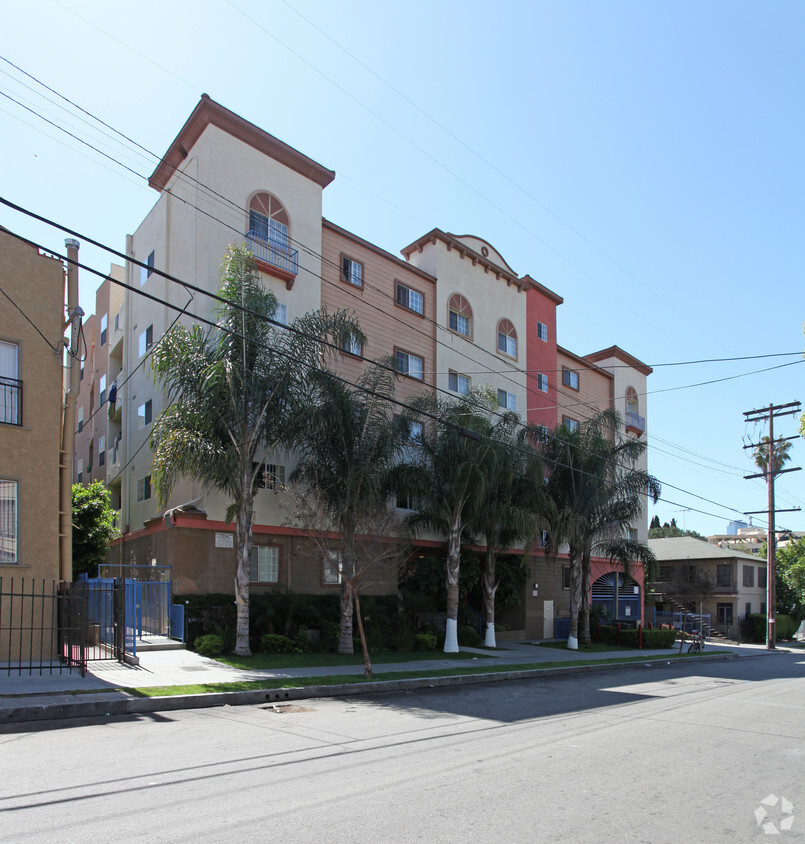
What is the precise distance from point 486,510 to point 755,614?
32146 mm

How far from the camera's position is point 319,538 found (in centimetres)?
2030

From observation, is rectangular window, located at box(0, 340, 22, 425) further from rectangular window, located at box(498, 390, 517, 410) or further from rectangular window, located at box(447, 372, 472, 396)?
rectangular window, located at box(498, 390, 517, 410)

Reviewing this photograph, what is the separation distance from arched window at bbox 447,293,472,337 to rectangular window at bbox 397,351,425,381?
8.20ft

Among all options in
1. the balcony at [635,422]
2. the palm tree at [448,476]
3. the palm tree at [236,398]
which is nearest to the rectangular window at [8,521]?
the palm tree at [236,398]

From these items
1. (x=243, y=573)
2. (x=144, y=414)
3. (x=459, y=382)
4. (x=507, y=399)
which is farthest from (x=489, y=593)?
(x=144, y=414)

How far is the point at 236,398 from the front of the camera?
18.0 meters

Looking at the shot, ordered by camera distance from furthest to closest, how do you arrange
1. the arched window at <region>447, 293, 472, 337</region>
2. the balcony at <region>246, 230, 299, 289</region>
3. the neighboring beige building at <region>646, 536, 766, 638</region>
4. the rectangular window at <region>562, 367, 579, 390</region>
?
the neighboring beige building at <region>646, 536, 766, 638</region> < the rectangular window at <region>562, 367, 579, 390</region> < the arched window at <region>447, 293, 472, 337</region> < the balcony at <region>246, 230, 299, 289</region>

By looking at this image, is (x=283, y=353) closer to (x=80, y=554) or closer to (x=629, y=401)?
(x=80, y=554)

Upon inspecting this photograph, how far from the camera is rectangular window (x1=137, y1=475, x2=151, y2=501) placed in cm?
2411

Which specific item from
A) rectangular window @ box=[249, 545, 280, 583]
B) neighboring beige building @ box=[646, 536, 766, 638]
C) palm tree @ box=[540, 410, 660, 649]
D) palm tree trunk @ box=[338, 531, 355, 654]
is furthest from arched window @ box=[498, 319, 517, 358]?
neighboring beige building @ box=[646, 536, 766, 638]

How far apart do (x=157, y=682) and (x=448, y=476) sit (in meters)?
11.5

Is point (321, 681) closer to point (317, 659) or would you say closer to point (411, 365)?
point (317, 659)

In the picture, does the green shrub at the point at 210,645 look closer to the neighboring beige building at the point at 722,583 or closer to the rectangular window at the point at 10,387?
the rectangular window at the point at 10,387

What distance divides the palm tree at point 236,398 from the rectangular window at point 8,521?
310 cm
